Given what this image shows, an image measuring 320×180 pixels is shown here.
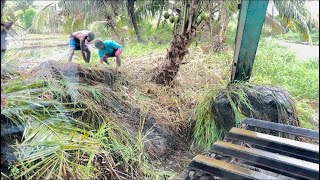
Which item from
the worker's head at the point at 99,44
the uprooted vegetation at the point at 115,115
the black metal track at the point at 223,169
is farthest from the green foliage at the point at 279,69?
the worker's head at the point at 99,44

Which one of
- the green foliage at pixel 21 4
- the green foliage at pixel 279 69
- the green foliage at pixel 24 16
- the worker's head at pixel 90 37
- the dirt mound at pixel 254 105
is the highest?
the green foliage at pixel 21 4

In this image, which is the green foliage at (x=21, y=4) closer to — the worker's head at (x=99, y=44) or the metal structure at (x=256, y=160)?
the worker's head at (x=99, y=44)

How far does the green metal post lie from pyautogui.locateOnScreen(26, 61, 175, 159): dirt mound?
3.12 ft

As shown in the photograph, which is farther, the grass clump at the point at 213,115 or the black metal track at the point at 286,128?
the grass clump at the point at 213,115

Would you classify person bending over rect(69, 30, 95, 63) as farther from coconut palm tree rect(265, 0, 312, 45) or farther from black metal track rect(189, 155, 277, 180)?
black metal track rect(189, 155, 277, 180)

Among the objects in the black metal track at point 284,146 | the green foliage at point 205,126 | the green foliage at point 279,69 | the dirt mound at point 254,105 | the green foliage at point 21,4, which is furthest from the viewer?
the green foliage at point 279,69

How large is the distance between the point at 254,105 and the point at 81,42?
230 centimetres

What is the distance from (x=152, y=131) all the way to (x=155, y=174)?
2.04 feet

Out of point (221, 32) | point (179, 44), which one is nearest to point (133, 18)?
point (221, 32)

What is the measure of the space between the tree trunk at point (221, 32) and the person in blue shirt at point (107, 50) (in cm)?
148

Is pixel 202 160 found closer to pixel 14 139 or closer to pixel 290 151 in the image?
pixel 290 151

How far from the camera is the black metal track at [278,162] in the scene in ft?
5.51

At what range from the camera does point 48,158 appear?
6.42 ft

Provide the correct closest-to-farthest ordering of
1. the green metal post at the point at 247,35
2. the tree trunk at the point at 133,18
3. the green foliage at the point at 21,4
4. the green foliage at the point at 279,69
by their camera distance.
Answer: the green foliage at the point at 21,4 < the green metal post at the point at 247,35 < the green foliage at the point at 279,69 < the tree trunk at the point at 133,18
